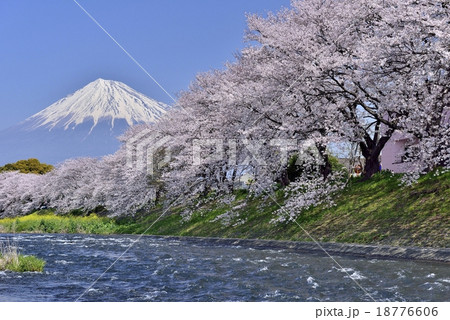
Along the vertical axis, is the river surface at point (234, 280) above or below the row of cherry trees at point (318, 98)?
below

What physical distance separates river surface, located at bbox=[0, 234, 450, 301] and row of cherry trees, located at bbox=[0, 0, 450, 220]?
Result: 27.6ft

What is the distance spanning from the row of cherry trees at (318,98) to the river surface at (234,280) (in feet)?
27.6

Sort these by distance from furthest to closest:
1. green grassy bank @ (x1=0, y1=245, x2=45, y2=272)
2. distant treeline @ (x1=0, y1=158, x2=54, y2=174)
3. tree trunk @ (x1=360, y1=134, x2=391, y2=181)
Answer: distant treeline @ (x1=0, y1=158, x2=54, y2=174) < tree trunk @ (x1=360, y1=134, x2=391, y2=181) < green grassy bank @ (x1=0, y1=245, x2=45, y2=272)

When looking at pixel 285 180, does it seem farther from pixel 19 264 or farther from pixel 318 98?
pixel 19 264

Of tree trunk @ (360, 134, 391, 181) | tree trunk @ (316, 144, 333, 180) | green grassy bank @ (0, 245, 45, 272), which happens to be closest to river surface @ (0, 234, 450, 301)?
green grassy bank @ (0, 245, 45, 272)

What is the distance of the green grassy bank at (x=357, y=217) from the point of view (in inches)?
927

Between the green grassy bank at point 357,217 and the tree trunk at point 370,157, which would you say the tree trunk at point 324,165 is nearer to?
the green grassy bank at point 357,217

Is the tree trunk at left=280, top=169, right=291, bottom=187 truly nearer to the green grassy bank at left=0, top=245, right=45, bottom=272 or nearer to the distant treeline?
the green grassy bank at left=0, top=245, right=45, bottom=272

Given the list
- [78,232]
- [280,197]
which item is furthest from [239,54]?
[78,232]

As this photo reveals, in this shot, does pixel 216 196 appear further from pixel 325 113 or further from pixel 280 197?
pixel 325 113

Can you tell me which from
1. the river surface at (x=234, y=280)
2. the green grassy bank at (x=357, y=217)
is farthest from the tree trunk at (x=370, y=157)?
the river surface at (x=234, y=280)

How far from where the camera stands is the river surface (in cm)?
1378

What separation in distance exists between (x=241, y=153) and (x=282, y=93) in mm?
7475

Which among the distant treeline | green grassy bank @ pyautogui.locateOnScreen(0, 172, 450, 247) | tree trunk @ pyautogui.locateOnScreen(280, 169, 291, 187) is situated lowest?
green grassy bank @ pyautogui.locateOnScreen(0, 172, 450, 247)
